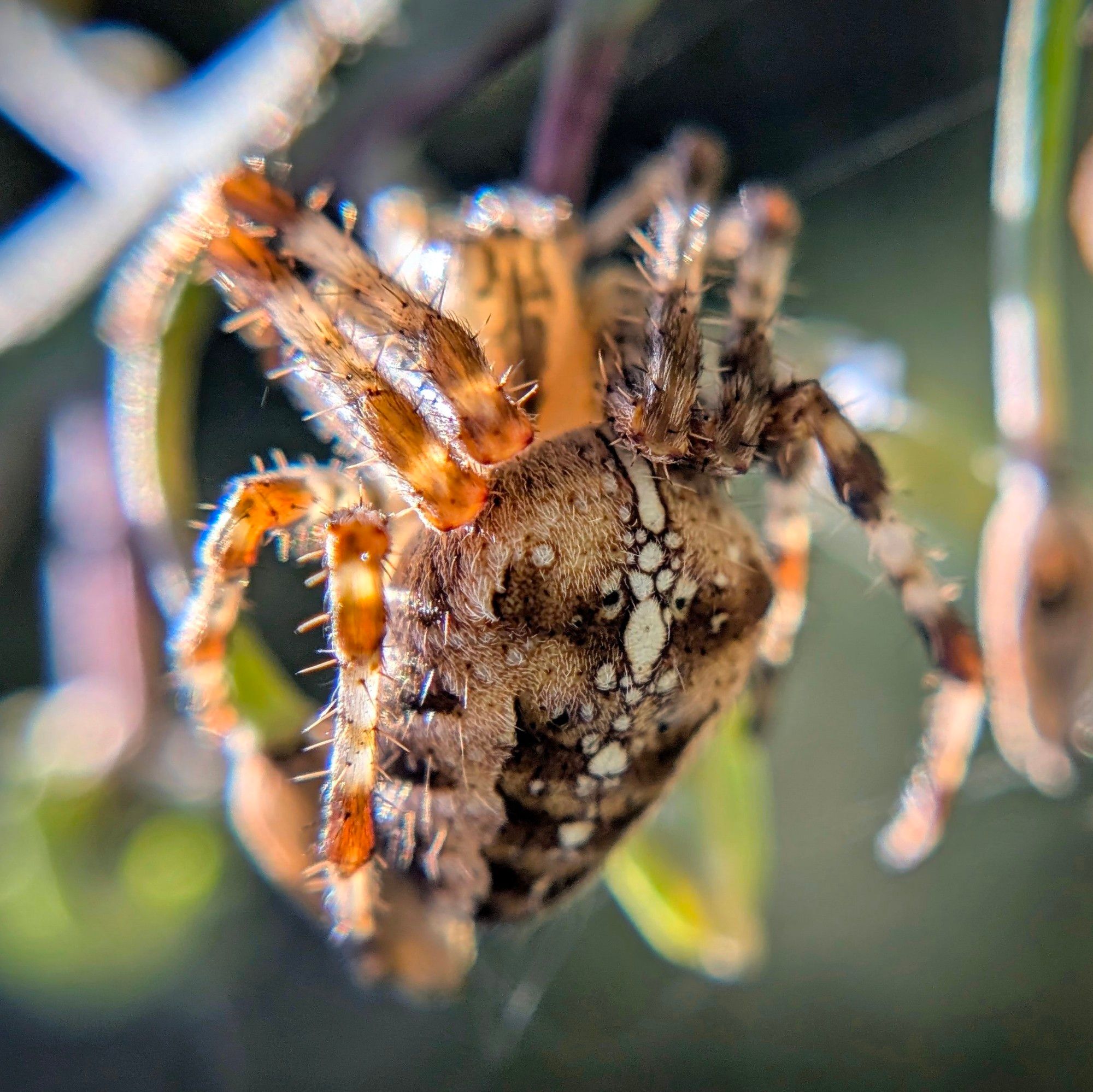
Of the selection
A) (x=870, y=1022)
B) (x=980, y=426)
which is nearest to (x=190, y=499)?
(x=980, y=426)

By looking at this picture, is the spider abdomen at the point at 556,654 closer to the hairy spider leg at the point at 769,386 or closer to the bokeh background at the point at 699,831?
the hairy spider leg at the point at 769,386

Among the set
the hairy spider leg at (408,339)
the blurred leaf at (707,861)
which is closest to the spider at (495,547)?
the hairy spider leg at (408,339)

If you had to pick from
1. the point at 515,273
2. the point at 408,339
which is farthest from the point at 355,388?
the point at 515,273

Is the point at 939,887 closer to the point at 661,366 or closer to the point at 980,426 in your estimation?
the point at 980,426

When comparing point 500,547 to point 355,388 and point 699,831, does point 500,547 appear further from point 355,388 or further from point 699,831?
point 699,831

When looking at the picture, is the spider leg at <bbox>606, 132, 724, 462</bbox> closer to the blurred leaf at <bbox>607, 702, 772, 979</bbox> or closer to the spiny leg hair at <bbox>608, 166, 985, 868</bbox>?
the spiny leg hair at <bbox>608, 166, 985, 868</bbox>

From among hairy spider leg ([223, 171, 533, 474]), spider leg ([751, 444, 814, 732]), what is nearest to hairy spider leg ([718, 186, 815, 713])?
spider leg ([751, 444, 814, 732])
